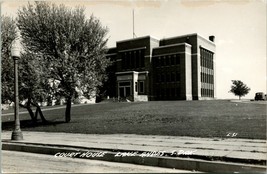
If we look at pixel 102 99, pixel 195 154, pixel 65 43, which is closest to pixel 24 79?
pixel 65 43

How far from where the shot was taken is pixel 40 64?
21000mm

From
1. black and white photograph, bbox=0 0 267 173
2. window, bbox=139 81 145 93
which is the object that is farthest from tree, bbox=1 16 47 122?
window, bbox=139 81 145 93

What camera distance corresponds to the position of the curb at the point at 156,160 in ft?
24.7

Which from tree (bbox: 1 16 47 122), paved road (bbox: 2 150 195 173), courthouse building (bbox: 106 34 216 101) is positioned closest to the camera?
paved road (bbox: 2 150 195 173)

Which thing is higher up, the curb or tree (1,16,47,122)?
tree (1,16,47,122)

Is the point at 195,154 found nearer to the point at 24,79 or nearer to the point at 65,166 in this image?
the point at 65,166

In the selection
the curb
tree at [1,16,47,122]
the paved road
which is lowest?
the paved road

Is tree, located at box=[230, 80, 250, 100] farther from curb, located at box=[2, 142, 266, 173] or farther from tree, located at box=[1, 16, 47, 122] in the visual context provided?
curb, located at box=[2, 142, 266, 173]

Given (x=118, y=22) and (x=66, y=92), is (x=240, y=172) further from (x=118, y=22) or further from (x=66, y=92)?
(x=66, y=92)

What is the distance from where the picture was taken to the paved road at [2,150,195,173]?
8.02 m

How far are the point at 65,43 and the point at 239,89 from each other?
153 ft

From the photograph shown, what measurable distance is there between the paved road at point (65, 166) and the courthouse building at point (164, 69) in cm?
3877

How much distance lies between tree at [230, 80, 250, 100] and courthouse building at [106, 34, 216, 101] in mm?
8746

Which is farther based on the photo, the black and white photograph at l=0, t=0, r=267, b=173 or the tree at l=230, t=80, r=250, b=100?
the tree at l=230, t=80, r=250, b=100
